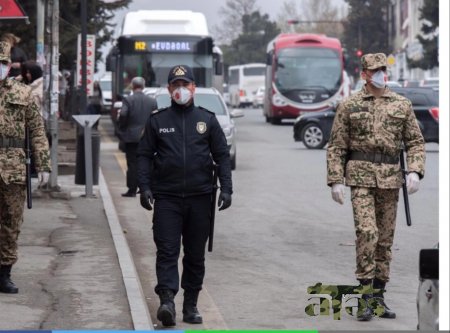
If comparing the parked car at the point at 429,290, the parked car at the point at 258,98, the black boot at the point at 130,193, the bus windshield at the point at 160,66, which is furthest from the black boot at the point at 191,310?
the parked car at the point at 258,98

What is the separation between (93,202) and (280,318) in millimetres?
9156

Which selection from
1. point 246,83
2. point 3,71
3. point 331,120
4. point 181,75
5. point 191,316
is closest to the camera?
point 181,75

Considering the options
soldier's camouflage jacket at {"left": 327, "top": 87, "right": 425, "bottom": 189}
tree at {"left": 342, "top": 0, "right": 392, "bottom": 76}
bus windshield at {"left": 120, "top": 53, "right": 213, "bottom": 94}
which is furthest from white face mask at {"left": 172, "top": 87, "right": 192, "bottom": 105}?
tree at {"left": 342, "top": 0, "right": 392, "bottom": 76}

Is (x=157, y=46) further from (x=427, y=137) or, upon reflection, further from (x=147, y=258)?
(x=147, y=258)

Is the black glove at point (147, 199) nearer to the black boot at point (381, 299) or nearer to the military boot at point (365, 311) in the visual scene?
the military boot at point (365, 311)

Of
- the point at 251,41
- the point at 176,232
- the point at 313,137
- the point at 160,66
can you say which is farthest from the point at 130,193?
the point at 251,41

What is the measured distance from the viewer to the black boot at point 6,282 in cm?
1073

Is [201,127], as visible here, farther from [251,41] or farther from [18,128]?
[251,41]

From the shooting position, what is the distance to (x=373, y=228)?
9.99 m

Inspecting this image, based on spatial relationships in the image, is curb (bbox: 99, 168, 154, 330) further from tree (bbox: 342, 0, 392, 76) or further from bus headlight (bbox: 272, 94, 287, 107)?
tree (bbox: 342, 0, 392, 76)

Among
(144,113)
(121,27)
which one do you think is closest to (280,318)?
(144,113)

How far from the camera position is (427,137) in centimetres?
3341

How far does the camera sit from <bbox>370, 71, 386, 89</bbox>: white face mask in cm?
1004

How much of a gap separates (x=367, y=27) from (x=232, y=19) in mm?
50847
